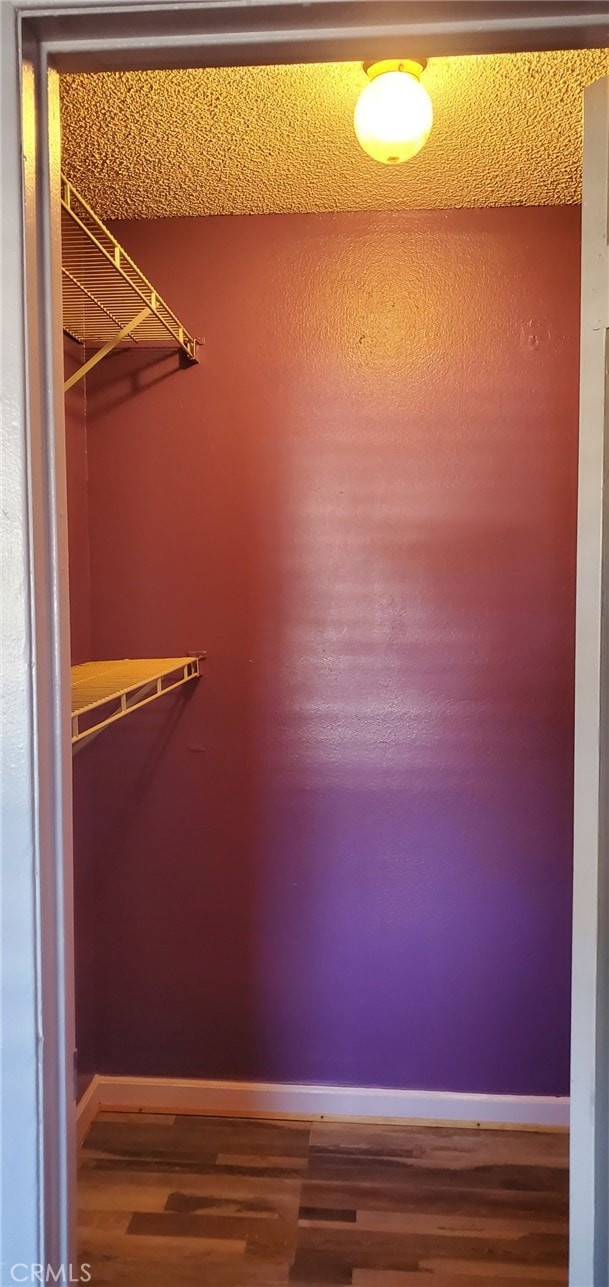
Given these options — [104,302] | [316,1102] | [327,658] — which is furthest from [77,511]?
[316,1102]

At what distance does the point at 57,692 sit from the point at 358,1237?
1.54 m

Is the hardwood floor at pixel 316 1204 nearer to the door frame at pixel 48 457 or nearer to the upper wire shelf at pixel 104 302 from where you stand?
the door frame at pixel 48 457

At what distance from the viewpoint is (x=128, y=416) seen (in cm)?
202

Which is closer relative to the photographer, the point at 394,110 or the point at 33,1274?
the point at 33,1274

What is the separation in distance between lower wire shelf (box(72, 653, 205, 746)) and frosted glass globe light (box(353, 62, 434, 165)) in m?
1.10

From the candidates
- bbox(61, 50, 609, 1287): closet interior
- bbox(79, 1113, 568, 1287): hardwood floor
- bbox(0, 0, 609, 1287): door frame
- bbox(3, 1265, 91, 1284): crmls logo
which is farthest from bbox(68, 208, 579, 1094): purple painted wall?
bbox(3, 1265, 91, 1284): crmls logo

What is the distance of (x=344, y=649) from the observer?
6.59 ft

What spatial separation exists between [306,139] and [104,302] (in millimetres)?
572

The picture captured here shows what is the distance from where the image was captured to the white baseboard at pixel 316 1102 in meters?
2.04

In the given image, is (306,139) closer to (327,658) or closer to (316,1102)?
(327,658)

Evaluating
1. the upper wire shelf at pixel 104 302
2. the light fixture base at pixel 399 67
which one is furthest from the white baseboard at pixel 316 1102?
the light fixture base at pixel 399 67

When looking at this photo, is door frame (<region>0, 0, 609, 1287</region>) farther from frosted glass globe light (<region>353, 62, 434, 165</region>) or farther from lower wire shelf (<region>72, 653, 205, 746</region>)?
frosted glass globe light (<region>353, 62, 434, 165</region>)

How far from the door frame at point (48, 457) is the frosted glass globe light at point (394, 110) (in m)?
0.58

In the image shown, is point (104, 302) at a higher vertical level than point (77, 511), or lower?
higher
